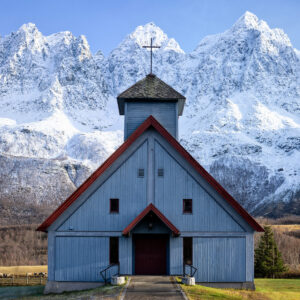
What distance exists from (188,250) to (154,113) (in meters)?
8.40

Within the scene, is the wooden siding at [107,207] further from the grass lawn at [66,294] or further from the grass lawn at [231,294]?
the grass lawn at [231,294]

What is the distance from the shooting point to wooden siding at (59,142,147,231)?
90.7 feet

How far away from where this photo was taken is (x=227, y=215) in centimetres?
2767

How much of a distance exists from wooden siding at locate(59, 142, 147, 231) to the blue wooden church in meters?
0.05

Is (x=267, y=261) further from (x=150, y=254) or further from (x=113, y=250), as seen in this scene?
(x=113, y=250)

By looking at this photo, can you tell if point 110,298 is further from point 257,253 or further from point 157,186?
point 257,253

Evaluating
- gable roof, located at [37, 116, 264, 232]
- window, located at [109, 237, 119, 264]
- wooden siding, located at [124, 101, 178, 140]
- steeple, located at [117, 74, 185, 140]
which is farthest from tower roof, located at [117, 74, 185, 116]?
window, located at [109, 237, 119, 264]

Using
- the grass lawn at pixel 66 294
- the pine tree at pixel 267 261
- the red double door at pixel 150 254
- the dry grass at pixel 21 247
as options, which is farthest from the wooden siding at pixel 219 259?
the dry grass at pixel 21 247

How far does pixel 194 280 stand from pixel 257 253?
29.1m

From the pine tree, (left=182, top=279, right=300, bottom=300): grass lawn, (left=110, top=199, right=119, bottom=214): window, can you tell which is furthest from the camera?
the pine tree

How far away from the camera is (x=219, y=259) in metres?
27.6

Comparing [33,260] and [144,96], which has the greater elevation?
[144,96]

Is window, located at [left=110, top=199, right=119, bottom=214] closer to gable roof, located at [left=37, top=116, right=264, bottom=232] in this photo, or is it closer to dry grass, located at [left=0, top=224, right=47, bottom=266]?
gable roof, located at [left=37, top=116, right=264, bottom=232]

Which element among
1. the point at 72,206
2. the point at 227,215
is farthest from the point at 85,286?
→ the point at 227,215
